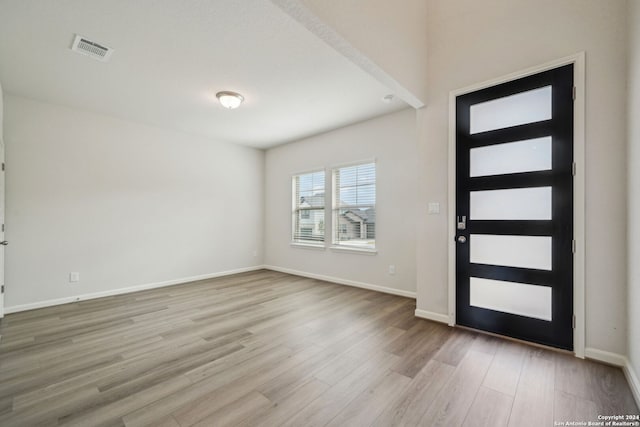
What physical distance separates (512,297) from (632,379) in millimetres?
877

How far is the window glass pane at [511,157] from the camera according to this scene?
2459 mm

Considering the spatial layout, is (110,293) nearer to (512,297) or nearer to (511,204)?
(512,297)

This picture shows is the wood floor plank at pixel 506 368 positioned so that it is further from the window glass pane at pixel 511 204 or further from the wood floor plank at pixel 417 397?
the window glass pane at pixel 511 204

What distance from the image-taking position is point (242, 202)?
611 cm

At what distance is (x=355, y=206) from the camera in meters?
4.84

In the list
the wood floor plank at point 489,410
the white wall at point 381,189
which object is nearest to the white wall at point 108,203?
the white wall at point 381,189

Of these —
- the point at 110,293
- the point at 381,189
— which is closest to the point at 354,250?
the point at 381,189

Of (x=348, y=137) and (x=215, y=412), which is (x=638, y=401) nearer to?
(x=215, y=412)

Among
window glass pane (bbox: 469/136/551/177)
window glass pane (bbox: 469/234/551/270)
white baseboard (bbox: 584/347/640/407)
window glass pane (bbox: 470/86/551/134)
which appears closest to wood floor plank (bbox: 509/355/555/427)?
white baseboard (bbox: 584/347/640/407)

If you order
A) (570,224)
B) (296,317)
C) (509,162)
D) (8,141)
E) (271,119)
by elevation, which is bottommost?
(296,317)

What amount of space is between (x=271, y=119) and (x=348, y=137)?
140 cm

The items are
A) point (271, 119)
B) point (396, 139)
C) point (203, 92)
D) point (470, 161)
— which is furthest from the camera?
point (271, 119)

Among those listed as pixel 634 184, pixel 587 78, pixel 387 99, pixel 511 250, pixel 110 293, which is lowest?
pixel 110 293

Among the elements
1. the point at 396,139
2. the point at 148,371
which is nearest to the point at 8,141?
the point at 148,371
